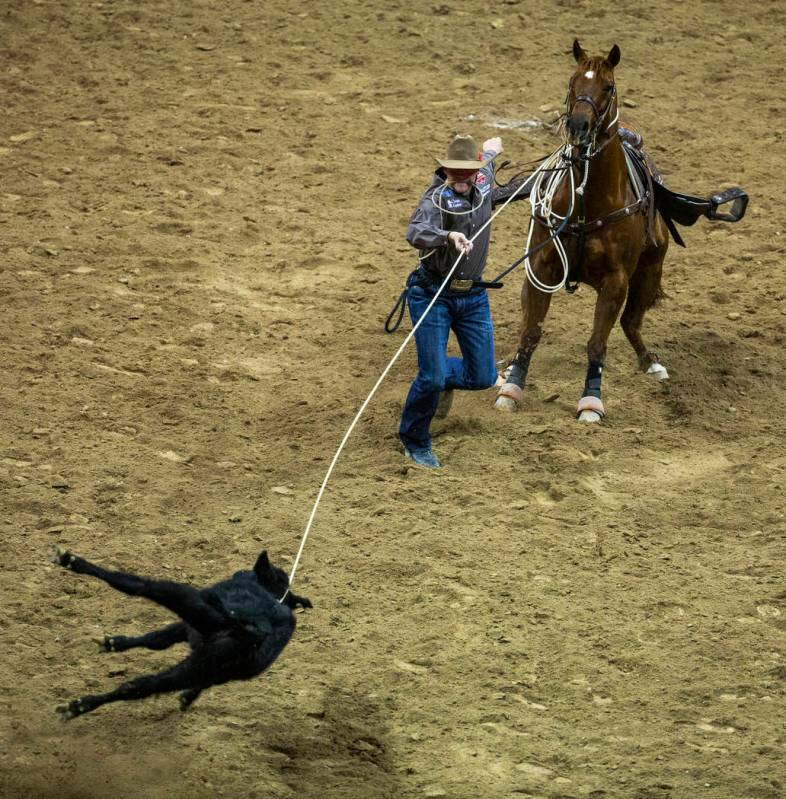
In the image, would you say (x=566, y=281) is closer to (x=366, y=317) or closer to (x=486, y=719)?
(x=366, y=317)

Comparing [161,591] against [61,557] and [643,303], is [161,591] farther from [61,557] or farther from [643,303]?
[643,303]

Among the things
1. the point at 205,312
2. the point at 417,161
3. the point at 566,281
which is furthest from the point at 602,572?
the point at 417,161

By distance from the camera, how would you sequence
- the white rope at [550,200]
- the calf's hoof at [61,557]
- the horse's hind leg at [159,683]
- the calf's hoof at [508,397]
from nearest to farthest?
the calf's hoof at [61,557] < the horse's hind leg at [159,683] < the white rope at [550,200] < the calf's hoof at [508,397]

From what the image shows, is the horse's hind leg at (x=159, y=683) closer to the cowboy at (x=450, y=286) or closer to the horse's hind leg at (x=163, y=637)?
the horse's hind leg at (x=163, y=637)

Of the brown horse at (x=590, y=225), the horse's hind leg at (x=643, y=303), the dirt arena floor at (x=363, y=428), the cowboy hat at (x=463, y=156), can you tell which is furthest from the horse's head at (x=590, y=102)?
the dirt arena floor at (x=363, y=428)

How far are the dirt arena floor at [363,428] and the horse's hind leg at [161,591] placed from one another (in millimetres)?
1070

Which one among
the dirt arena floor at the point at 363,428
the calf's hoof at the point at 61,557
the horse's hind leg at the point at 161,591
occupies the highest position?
the calf's hoof at the point at 61,557

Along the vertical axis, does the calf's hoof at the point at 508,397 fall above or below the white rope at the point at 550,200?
below

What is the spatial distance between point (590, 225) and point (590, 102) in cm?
93

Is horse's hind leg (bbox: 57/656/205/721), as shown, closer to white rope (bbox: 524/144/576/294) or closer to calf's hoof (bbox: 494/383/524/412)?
calf's hoof (bbox: 494/383/524/412)

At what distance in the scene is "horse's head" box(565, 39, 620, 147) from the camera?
8.53 meters

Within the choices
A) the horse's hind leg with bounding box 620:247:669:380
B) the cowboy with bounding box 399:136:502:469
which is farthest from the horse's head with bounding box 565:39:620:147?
the horse's hind leg with bounding box 620:247:669:380

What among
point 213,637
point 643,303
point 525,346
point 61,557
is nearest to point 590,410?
point 525,346

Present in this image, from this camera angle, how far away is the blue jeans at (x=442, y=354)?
8.43 meters
